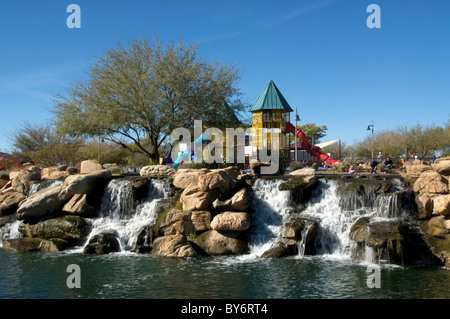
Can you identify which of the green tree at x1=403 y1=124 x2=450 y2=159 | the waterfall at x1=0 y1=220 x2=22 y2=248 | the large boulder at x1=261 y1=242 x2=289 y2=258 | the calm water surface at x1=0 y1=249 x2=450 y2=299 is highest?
the green tree at x1=403 y1=124 x2=450 y2=159

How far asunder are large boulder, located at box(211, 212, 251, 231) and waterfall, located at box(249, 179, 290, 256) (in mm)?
807

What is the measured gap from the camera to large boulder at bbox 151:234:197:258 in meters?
15.6

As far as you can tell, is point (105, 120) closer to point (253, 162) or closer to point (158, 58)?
point (158, 58)

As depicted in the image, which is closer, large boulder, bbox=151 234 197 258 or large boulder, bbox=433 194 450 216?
large boulder, bbox=433 194 450 216

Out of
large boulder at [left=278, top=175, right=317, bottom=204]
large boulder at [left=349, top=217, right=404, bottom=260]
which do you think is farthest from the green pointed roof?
large boulder at [left=349, top=217, right=404, bottom=260]

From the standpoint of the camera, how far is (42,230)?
59.8ft

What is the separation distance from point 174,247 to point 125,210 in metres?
4.88

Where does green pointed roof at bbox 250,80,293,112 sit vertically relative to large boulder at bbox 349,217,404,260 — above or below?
above

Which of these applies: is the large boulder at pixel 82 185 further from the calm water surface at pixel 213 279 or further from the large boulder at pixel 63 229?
the calm water surface at pixel 213 279

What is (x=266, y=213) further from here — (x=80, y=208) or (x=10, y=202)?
(x=10, y=202)

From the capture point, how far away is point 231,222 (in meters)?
16.4

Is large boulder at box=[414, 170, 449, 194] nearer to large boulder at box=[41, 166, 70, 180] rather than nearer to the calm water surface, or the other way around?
the calm water surface
